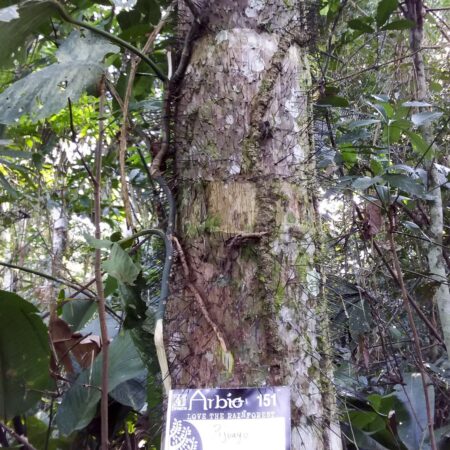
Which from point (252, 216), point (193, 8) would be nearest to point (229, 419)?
point (252, 216)

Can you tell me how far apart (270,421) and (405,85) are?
1978 millimetres

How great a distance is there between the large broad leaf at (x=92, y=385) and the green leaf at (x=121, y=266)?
494 millimetres

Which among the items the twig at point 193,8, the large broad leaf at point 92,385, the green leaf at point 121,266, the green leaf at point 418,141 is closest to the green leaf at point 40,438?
the large broad leaf at point 92,385

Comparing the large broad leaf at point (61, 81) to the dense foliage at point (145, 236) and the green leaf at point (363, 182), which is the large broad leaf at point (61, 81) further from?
the green leaf at point (363, 182)

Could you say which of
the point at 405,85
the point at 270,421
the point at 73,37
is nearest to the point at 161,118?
the point at 73,37

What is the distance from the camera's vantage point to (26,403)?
4.19 ft

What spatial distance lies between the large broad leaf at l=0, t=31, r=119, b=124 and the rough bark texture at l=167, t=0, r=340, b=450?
0.54ft

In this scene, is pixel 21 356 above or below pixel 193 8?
below

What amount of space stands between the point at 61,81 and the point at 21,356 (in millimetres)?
727

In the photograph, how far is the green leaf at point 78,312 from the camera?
1582mm

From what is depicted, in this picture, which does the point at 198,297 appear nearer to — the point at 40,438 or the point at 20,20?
the point at 20,20

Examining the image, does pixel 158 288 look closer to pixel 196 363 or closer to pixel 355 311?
pixel 196 363

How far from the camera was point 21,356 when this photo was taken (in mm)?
1233

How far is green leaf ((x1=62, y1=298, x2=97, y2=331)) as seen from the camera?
5.19ft
